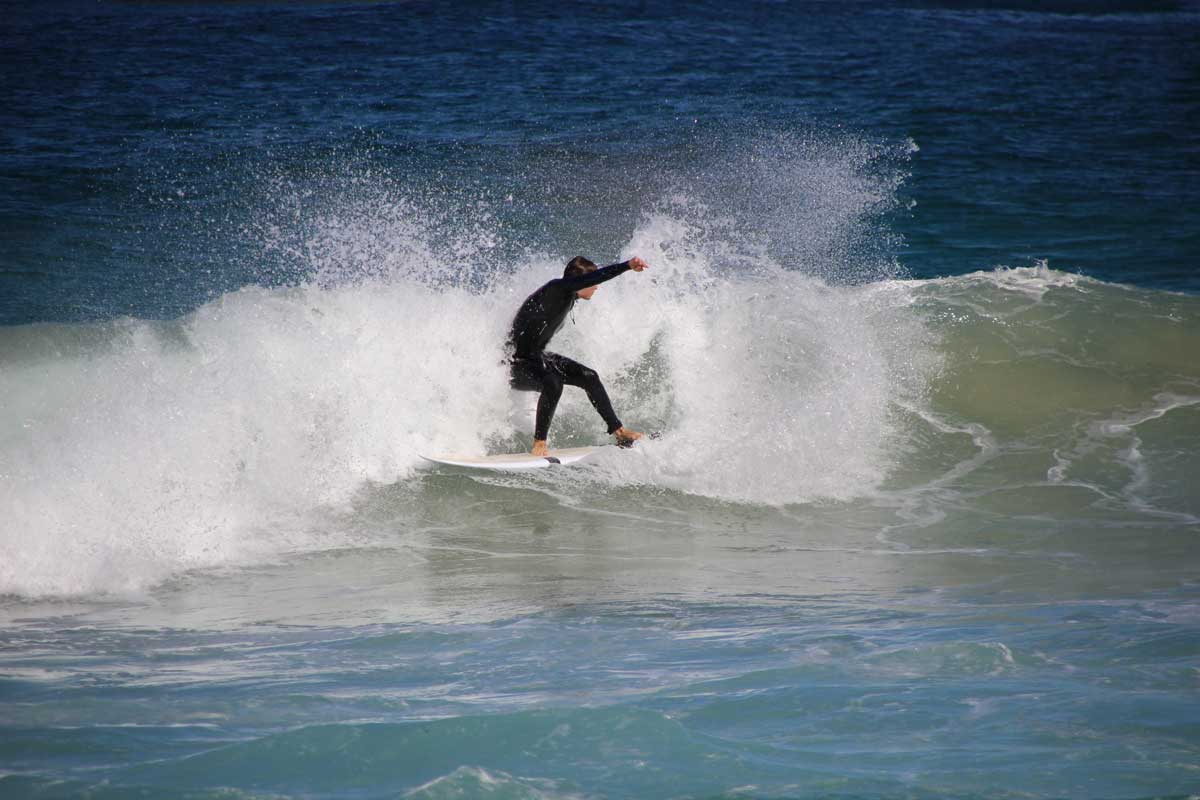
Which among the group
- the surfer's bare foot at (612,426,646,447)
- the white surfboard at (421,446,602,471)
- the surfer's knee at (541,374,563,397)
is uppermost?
the surfer's knee at (541,374,563,397)

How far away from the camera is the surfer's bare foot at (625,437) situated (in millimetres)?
8219

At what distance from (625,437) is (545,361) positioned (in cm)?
81

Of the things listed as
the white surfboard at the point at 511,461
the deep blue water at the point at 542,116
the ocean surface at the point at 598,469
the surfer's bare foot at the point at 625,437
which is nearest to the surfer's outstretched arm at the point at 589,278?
the surfer's bare foot at the point at 625,437

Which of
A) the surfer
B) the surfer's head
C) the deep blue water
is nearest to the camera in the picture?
the surfer's head

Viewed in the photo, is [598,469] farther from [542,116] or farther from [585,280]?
[542,116]

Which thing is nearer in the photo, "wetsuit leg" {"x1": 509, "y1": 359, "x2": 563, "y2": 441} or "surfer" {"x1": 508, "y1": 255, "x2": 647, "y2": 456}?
"surfer" {"x1": 508, "y1": 255, "x2": 647, "y2": 456}

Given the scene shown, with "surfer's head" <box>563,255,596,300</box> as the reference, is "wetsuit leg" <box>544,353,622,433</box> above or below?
below

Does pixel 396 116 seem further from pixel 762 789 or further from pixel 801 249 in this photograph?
pixel 762 789

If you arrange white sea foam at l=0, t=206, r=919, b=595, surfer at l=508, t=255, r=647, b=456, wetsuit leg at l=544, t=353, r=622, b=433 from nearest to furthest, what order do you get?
white sea foam at l=0, t=206, r=919, b=595 < surfer at l=508, t=255, r=647, b=456 < wetsuit leg at l=544, t=353, r=622, b=433

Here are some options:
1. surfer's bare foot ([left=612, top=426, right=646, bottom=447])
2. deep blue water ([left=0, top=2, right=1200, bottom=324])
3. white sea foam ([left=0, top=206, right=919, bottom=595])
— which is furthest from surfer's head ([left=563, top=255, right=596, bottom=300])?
deep blue water ([left=0, top=2, right=1200, bottom=324])

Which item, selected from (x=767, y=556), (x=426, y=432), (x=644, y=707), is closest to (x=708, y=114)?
(x=426, y=432)

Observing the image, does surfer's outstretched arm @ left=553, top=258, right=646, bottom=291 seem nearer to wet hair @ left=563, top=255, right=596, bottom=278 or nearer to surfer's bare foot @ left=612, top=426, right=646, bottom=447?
wet hair @ left=563, top=255, right=596, bottom=278

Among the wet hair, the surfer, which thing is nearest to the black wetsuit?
the surfer

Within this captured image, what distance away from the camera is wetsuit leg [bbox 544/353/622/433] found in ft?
26.6
